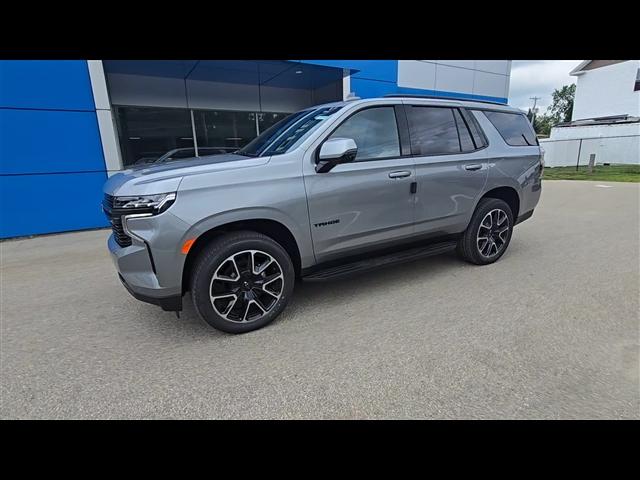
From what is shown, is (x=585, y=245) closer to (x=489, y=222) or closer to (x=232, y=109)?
(x=489, y=222)

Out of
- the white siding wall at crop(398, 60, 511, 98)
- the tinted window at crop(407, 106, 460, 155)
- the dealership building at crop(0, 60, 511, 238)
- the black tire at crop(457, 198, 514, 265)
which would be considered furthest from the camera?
the white siding wall at crop(398, 60, 511, 98)

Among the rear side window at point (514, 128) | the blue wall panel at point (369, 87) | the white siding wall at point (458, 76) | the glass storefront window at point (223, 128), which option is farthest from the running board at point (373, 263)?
the white siding wall at point (458, 76)

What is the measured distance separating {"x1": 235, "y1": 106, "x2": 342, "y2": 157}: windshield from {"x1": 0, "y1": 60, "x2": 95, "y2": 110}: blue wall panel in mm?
5866

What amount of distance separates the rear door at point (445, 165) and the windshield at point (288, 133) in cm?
105

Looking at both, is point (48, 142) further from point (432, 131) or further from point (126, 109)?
point (432, 131)

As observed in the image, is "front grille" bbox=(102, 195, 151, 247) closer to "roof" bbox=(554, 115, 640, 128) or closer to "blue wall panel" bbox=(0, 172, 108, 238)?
"blue wall panel" bbox=(0, 172, 108, 238)

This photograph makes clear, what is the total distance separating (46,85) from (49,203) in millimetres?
2454

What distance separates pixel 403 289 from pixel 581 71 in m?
44.4

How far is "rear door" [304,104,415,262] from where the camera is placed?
3170 millimetres

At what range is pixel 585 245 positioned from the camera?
212 inches

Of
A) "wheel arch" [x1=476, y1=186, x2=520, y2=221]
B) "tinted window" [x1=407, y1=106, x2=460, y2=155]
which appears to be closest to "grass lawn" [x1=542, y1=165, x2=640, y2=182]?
"wheel arch" [x1=476, y1=186, x2=520, y2=221]

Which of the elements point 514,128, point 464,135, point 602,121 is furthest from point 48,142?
point 602,121

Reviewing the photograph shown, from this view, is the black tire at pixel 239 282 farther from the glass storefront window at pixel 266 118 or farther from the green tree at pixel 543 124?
the green tree at pixel 543 124

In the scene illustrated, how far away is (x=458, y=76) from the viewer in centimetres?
1409
